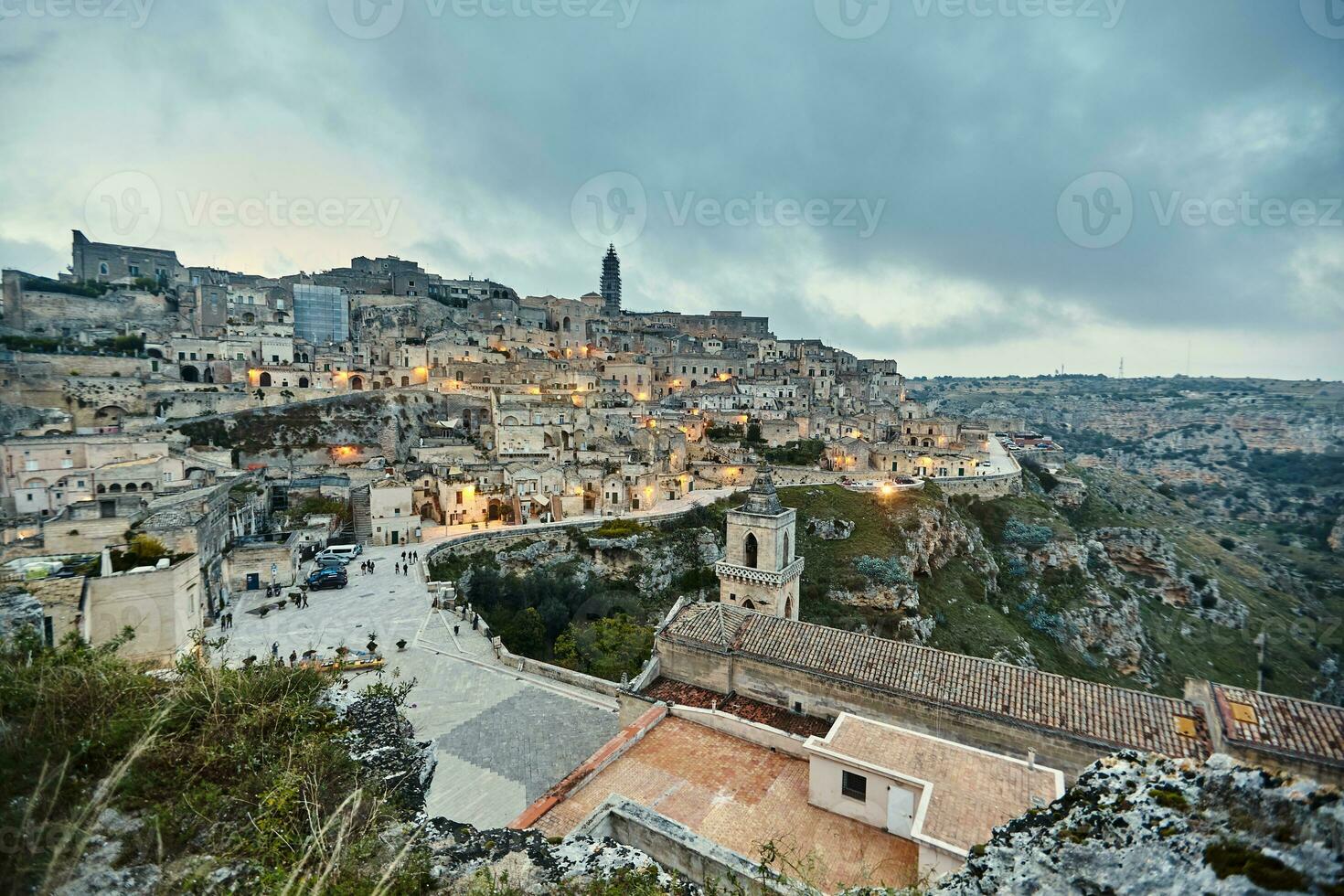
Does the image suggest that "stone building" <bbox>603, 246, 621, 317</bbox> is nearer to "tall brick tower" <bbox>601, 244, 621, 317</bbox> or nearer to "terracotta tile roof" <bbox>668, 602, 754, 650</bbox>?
"tall brick tower" <bbox>601, 244, 621, 317</bbox>

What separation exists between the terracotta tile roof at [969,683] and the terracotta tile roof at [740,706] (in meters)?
1.16

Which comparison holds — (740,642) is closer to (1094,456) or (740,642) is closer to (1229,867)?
(1229,867)

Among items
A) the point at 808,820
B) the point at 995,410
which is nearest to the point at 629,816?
the point at 808,820

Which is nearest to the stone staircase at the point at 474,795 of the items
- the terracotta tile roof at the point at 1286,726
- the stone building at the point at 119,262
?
the terracotta tile roof at the point at 1286,726

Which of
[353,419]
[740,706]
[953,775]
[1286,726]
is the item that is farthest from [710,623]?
[353,419]

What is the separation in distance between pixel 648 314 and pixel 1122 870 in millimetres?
98492

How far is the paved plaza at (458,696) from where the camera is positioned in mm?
12227

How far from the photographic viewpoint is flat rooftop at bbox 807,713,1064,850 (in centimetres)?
813

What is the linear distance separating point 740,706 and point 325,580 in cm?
2106

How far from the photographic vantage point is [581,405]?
57906 millimetres

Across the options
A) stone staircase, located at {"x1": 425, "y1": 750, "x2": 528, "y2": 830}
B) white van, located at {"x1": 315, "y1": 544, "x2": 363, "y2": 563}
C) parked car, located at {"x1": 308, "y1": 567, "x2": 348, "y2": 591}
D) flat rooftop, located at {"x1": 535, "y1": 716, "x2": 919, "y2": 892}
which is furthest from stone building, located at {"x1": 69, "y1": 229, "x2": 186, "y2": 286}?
flat rooftop, located at {"x1": 535, "y1": 716, "x2": 919, "y2": 892}

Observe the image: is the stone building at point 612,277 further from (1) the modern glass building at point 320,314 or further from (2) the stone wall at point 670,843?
(2) the stone wall at point 670,843

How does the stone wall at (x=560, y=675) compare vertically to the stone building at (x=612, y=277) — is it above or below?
below

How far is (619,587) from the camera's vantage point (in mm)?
37469
